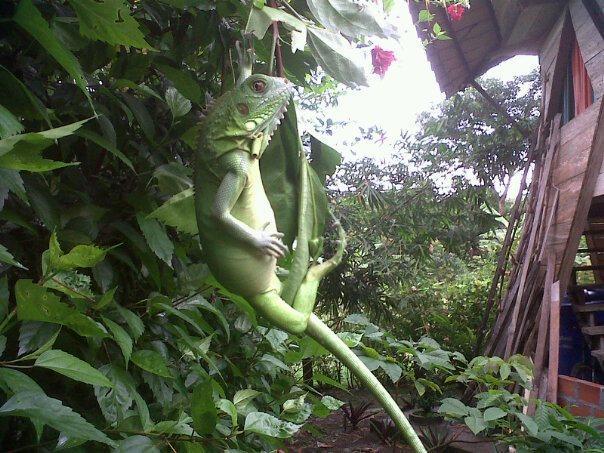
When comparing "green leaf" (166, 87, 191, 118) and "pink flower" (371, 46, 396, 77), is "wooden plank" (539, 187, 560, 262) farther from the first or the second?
"green leaf" (166, 87, 191, 118)

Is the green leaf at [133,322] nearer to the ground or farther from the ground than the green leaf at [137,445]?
farther from the ground

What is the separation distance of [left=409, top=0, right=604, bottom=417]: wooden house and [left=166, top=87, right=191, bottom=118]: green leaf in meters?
2.33

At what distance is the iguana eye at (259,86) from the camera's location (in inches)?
18.9

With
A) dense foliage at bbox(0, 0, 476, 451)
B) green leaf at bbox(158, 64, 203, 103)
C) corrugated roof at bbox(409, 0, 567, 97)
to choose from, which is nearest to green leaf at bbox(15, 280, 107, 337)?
dense foliage at bbox(0, 0, 476, 451)

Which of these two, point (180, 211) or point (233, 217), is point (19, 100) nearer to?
point (180, 211)

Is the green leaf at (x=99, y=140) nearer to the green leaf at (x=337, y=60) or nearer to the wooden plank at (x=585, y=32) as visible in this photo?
the green leaf at (x=337, y=60)

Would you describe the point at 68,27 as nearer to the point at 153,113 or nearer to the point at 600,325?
the point at 153,113

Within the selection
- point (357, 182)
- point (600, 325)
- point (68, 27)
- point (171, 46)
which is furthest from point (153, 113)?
point (600, 325)

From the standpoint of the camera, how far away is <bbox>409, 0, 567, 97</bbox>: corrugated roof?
327 centimetres

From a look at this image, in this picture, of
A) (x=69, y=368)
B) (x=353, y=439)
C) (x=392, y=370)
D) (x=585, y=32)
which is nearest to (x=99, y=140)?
(x=69, y=368)

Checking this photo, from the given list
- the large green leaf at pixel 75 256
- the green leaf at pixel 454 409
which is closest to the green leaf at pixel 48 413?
the large green leaf at pixel 75 256

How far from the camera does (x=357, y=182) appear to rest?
3.95 m

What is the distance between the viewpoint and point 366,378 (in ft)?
1.54

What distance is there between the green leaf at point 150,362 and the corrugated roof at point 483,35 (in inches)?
116
